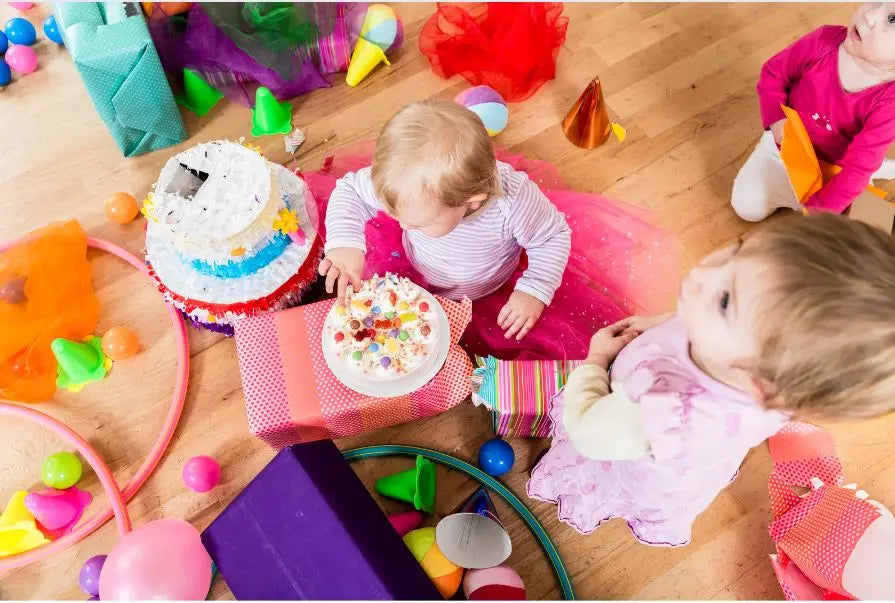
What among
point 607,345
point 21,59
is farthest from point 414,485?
point 21,59

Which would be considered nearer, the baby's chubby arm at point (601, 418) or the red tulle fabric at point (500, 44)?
the baby's chubby arm at point (601, 418)

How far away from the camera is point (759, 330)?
1.85 feet

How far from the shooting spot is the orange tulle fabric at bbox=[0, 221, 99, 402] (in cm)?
115

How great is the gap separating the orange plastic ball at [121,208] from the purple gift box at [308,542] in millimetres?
693

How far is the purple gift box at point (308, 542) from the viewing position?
873 mm

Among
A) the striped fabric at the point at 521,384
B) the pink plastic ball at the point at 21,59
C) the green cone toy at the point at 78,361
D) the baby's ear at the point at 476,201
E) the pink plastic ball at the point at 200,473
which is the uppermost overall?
the pink plastic ball at the point at 21,59

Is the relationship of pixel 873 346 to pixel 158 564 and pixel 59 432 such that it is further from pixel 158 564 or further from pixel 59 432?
pixel 59 432

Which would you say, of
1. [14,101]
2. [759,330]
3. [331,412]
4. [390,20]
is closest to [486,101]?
[390,20]

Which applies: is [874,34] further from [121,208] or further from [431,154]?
[121,208]

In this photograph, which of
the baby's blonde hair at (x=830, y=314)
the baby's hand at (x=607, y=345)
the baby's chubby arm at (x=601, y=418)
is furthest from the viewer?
the baby's hand at (x=607, y=345)

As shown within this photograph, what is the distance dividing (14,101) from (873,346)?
67.2 inches

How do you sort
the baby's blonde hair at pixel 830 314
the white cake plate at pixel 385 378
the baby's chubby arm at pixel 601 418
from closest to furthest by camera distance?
1. the baby's blonde hair at pixel 830 314
2. the baby's chubby arm at pixel 601 418
3. the white cake plate at pixel 385 378

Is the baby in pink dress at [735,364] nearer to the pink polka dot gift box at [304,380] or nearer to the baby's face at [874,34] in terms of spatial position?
the pink polka dot gift box at [304,380]

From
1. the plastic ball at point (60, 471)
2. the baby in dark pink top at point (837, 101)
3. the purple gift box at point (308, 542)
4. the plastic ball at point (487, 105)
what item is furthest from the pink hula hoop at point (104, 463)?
the baby in dark pink top at point (837, 101)
